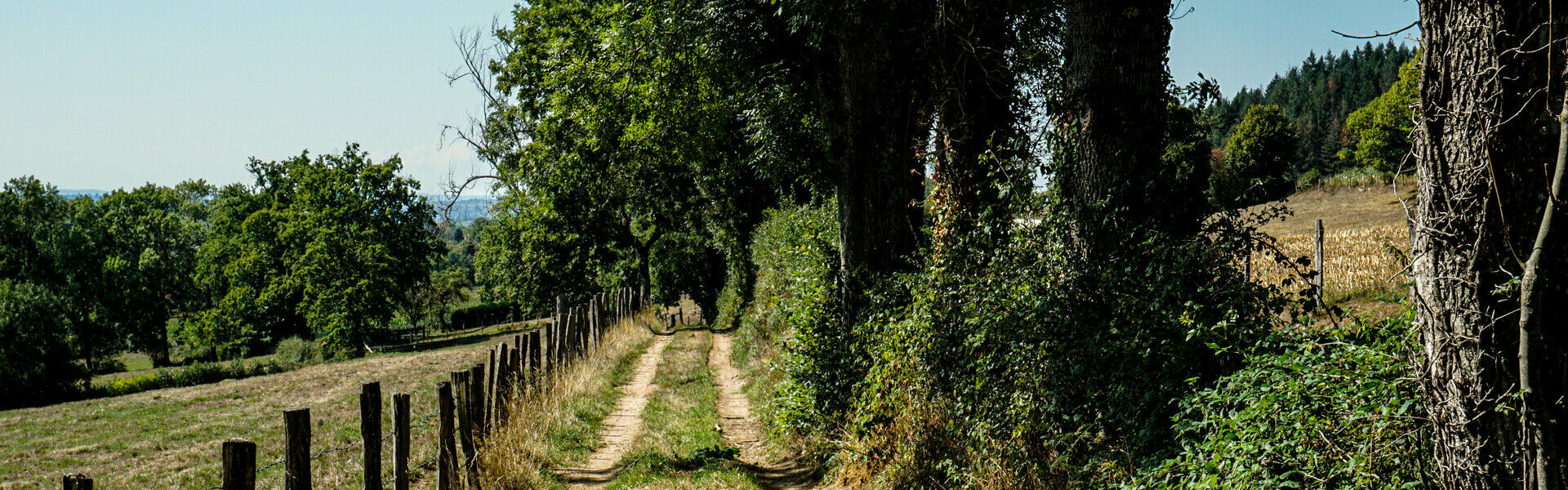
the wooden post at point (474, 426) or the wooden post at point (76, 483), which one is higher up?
the wooden post at point (76, 483)

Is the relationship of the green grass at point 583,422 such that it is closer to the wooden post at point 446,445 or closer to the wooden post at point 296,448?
the wooden post at point 446,445

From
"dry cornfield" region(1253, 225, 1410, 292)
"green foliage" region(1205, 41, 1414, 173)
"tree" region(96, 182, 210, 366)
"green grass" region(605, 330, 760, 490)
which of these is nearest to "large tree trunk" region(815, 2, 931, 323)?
"green grass" region(605, 330, 760, 490)

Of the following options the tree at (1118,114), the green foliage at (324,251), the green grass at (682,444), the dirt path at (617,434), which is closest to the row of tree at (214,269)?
the green foliage at (324,251)

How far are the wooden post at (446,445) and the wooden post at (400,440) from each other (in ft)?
1.70

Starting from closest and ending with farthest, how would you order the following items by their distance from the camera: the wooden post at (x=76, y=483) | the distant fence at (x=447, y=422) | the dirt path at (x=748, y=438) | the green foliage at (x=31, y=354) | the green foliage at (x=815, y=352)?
the wooden post at (x=76, y=483)
the distant fence at (x=447, y=422)
the dirt path at (x=748, y=438)
the green foliage at (x=815, y=352)
the green foliage at (x=31, y=354)

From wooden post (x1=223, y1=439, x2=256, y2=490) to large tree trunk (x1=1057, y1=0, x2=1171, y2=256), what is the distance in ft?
17.5

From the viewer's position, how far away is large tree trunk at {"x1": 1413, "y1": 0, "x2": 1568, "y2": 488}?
298 cm

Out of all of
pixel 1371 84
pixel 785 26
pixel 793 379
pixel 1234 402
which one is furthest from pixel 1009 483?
pixel 1371 84

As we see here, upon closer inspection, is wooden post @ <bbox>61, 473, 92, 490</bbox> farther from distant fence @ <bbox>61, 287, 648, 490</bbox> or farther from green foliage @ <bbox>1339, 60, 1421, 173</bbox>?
green foliage @ <bbox>1339, 60, 1421, 173</bbox>

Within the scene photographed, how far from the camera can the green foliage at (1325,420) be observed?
326cm

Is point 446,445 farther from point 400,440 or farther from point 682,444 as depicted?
point 682,444

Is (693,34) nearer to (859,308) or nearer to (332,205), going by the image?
(859,308)

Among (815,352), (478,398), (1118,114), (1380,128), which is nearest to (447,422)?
(478,398)

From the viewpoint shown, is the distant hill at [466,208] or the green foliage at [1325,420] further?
the distant hill at [466,208]
